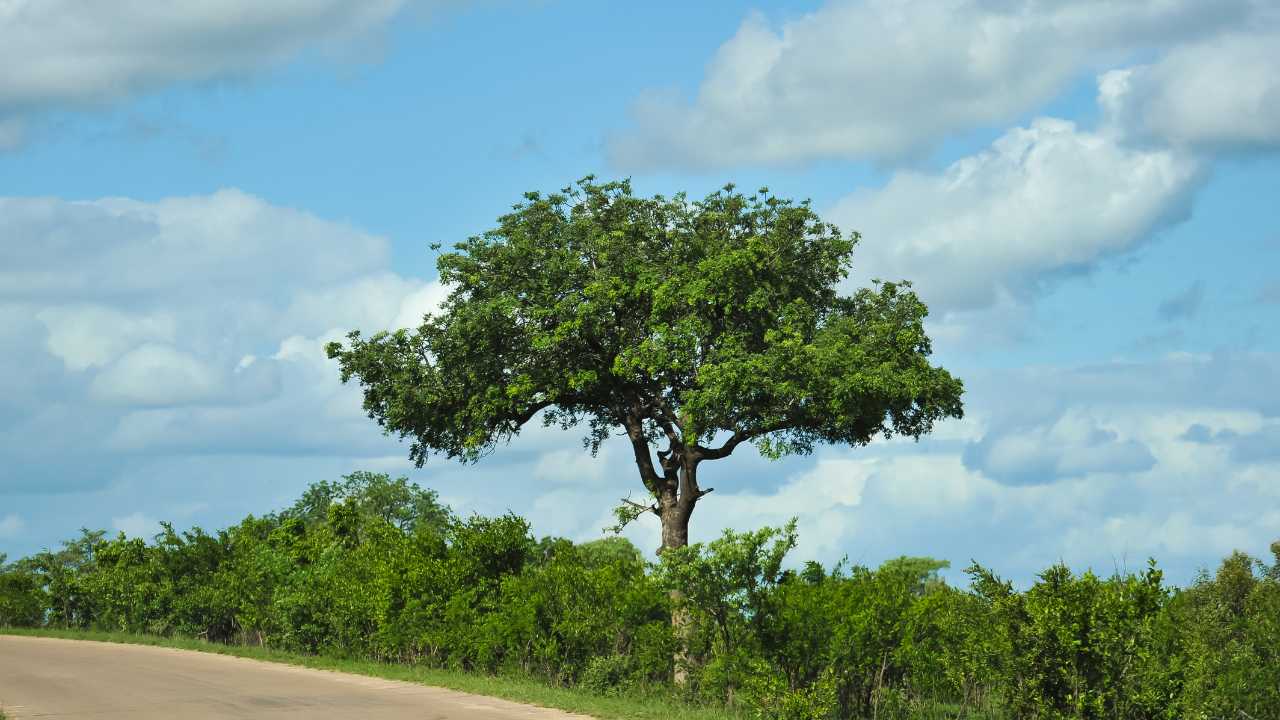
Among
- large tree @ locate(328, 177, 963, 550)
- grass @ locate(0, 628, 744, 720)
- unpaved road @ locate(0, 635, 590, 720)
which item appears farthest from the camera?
large tree @ locate(328, 177, 963, 550)

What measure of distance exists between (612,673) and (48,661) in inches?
511

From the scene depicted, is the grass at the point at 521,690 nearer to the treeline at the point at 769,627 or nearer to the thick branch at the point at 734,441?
the treeline at the point at 769,627

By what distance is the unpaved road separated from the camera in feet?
53.3

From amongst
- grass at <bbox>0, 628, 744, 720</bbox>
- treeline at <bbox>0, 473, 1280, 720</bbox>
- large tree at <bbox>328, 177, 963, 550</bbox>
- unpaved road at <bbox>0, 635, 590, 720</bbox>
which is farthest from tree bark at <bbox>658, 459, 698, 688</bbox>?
unpaved road at <bbox>0, 635, 590, 720</bbox>

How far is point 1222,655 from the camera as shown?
15.0 m

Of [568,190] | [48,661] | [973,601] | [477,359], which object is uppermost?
[568,190]

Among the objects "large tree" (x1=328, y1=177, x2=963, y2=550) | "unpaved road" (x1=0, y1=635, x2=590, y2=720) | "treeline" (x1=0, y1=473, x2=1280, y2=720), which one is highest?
"large tree" (x1=328, y1=177, x2=963, y2=550)

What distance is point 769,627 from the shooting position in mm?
15500

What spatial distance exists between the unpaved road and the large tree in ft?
23.9

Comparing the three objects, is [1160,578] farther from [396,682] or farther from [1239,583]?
[1239,583]

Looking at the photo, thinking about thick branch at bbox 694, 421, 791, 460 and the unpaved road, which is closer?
the unpaved road

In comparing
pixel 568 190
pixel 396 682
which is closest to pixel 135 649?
pixel 396 682

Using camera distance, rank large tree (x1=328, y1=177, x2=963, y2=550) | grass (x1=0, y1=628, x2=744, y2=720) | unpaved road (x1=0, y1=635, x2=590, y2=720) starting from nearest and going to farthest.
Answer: grass (x1=0, y1=628, x2=744, y2=720), unpaved road (x1=0, y1=635, x2=590, y2=720), large tree (x1=328, y1=177, x2=963, y2=550)

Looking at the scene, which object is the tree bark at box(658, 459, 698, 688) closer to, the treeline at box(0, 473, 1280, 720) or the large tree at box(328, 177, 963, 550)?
the large tree at box(328, 177, 963, 550)
